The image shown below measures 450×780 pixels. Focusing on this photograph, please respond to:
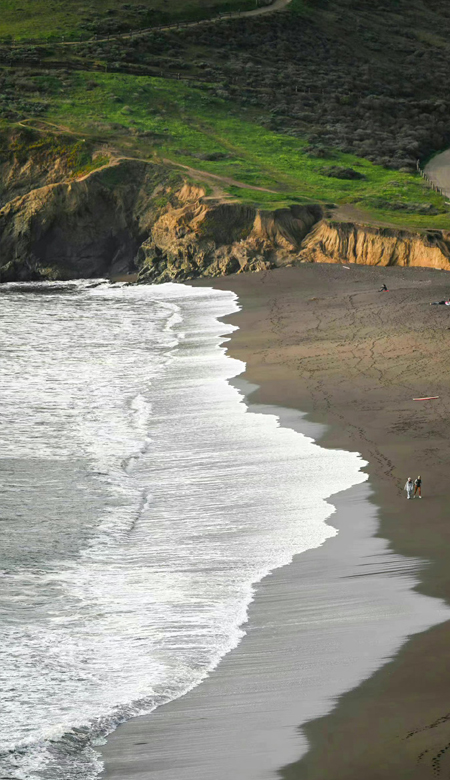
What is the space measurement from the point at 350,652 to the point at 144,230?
58165 mm

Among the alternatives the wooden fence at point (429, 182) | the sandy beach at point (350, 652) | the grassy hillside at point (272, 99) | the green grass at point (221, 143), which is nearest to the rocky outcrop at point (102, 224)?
the grassy hillside at point (272, 99)

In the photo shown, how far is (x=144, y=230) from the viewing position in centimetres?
7025

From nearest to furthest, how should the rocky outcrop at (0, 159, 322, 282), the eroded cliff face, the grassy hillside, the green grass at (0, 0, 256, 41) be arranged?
the eroded cliff face < the rocky outcrop at (0, 159, 322, 282) < the grassy hillside < the green grass at (0, 0, 256, 41)

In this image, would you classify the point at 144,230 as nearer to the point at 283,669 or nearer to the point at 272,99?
the point at 272,99

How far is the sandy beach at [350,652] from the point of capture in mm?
11930

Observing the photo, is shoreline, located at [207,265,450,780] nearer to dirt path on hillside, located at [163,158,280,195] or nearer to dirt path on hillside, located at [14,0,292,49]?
dirt path on hillside, located at [163,158,280,195]

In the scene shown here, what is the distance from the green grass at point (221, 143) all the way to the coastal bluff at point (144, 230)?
2881 millimetres

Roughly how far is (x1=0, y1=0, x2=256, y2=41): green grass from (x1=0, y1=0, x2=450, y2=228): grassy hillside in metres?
0.58

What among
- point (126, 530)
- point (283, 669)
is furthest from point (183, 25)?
point (283, 669)

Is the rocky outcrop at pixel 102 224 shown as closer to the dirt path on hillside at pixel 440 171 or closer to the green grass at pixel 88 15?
the dirt path on hillside at pixel 440 171

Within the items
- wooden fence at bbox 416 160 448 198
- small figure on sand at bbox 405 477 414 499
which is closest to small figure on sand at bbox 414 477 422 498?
small figure on sand at bbox 405 477 414 499

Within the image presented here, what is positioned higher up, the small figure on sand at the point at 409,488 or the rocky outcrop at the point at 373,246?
the rocky outcrop at the point at 373,246

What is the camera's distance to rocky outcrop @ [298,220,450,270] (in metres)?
57.8

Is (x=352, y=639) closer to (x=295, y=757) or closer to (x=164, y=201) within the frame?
(x=295, y=757)
